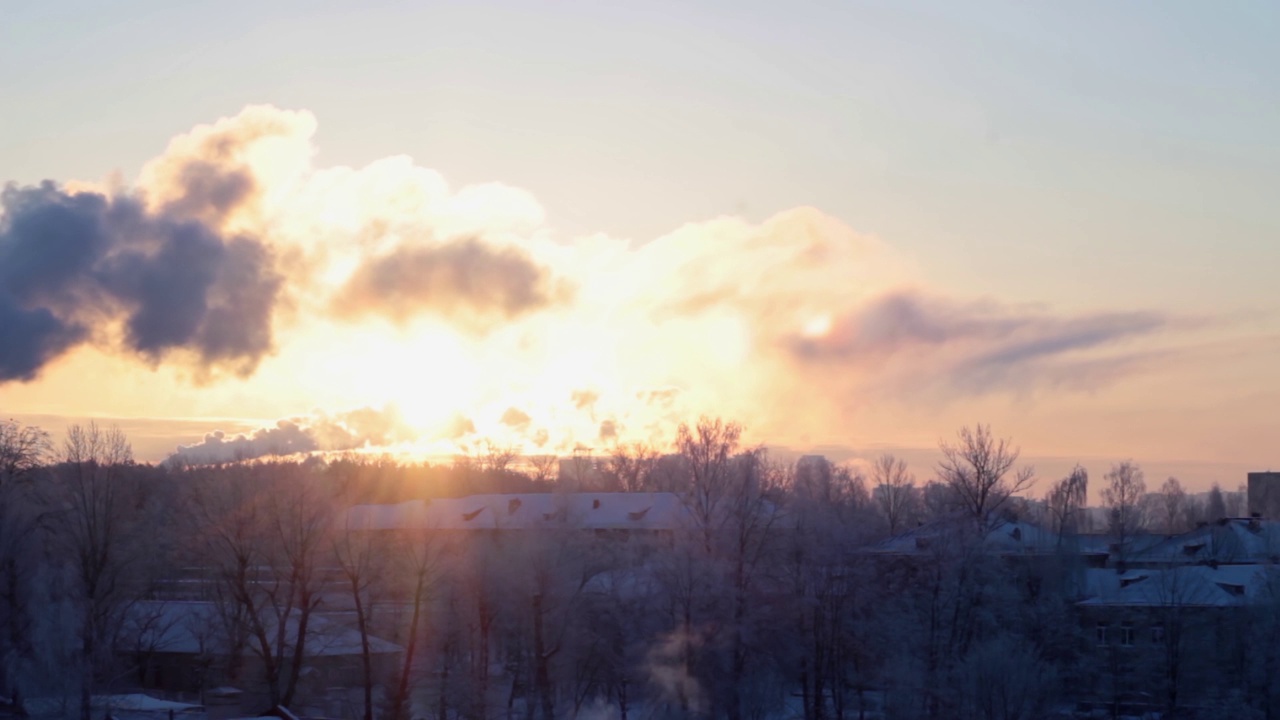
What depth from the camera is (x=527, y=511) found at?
8319 centimetres

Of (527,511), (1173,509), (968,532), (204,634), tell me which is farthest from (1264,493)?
(204,634)

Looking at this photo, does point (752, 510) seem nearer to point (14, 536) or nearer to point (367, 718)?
point (367, 718)

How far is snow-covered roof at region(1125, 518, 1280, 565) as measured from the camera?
203ft

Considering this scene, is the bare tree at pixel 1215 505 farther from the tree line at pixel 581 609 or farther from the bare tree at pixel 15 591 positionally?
the bare tree at pixel 15 591

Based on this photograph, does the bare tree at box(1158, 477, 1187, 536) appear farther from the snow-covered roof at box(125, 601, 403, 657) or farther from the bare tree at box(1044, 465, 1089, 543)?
the snow-covered roof at box(125, 601, 403, 657)

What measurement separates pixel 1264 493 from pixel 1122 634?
7708 centimetres

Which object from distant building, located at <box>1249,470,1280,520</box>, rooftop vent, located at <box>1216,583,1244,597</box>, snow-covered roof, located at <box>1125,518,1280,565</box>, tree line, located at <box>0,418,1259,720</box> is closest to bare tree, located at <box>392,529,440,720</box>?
tree line, located at <box>0,418,1259,720</box>

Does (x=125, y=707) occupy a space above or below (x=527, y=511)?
below

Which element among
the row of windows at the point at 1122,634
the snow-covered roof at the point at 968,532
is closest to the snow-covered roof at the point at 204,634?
the snow-covered roof at the point at 968,532

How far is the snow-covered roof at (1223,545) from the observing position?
2437 inches

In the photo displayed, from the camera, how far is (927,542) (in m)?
51.8

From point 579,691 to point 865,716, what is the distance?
35.8 feet

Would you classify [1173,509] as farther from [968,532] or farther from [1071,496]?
[968,532]

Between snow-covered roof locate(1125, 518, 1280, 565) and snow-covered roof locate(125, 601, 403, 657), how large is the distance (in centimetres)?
3671
